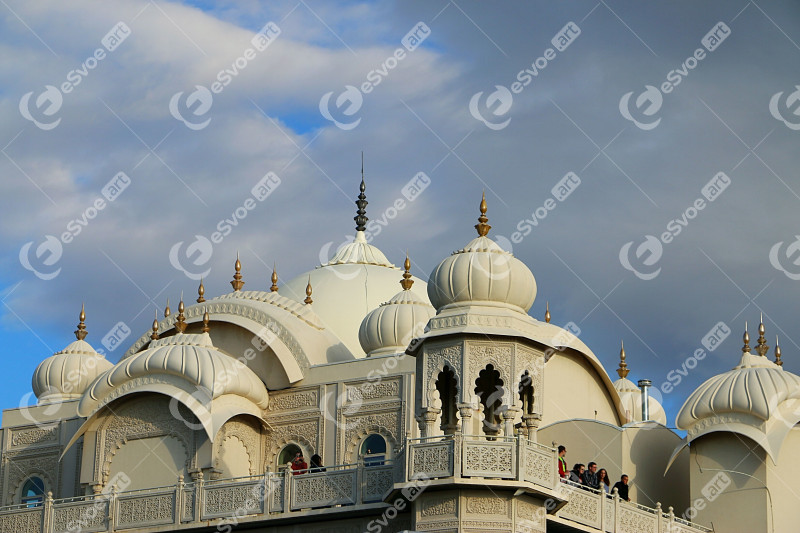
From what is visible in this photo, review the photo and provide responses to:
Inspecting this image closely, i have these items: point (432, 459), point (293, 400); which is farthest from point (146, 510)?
point (432, 459)

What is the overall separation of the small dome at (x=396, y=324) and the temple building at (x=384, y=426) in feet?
0.14

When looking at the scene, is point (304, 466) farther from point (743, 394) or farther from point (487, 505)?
point (743, 394)

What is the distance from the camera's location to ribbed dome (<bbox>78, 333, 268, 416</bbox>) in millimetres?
30438

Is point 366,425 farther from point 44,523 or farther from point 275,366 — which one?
point 44,523

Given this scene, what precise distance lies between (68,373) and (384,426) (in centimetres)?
840

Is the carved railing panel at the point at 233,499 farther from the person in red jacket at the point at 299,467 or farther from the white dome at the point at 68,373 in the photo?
the white dome at the point at 68,373

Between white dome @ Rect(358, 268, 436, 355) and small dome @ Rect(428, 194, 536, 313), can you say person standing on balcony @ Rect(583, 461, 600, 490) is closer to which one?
small dome @ Rect(428, 194, 536, 313)

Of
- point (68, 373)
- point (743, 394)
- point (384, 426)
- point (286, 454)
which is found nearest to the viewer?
point (743, 394)

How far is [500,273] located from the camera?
1035 inches

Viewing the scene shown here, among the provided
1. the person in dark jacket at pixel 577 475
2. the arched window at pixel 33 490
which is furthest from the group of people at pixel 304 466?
the arched window at pixel 33 490

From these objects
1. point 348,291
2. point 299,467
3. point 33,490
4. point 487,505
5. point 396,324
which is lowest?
point 487,505

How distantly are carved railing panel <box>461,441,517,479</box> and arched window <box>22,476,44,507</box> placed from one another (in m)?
13.0

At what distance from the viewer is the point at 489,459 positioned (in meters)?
24.8

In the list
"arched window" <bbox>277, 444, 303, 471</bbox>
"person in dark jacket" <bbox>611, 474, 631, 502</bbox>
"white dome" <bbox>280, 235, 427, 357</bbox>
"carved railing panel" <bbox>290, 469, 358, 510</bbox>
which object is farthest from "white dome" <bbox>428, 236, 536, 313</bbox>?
"white dome" <bbox>280, 235, 427, 357</bbox>
